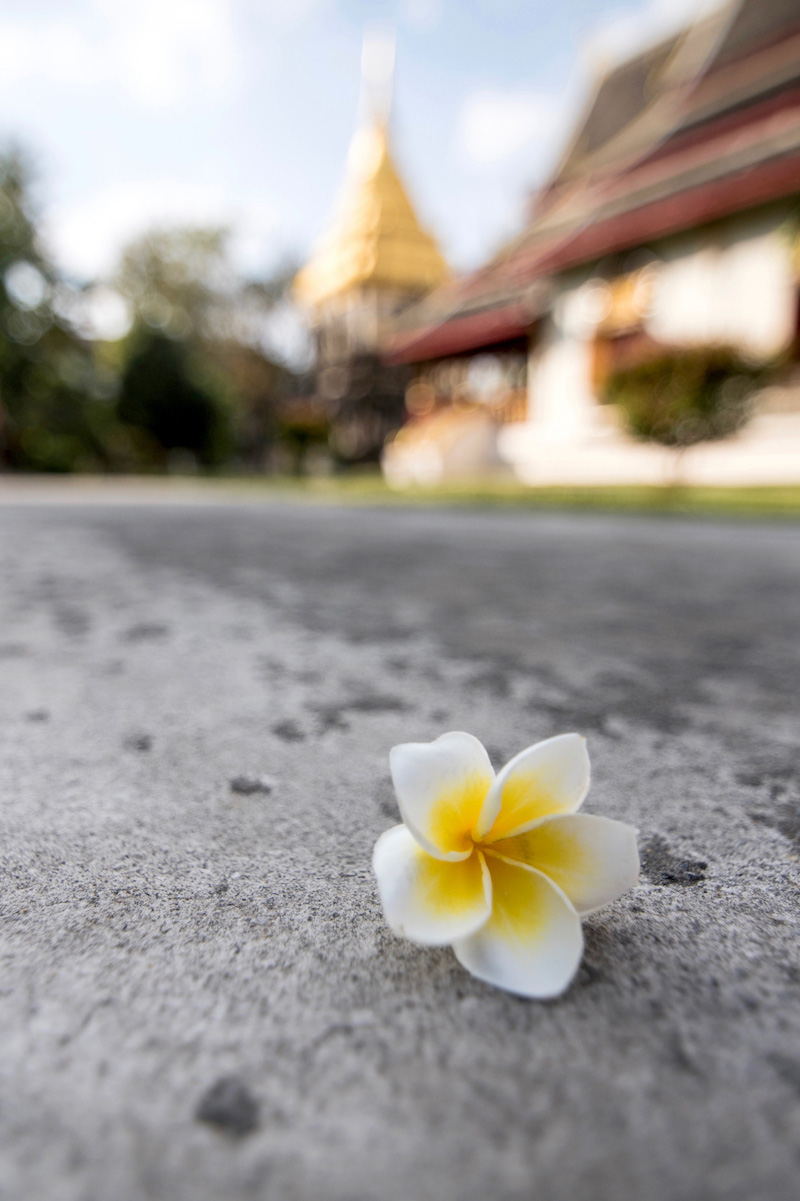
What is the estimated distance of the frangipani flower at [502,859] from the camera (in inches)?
14.6

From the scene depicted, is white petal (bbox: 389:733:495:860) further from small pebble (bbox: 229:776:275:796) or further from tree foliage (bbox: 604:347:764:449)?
tree foliage (bbox: 604:347:764:449)

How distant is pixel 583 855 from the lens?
0.42 m

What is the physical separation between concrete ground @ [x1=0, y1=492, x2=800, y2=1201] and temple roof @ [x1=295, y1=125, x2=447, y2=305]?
22466 millimetres

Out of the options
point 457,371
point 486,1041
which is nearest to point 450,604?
point 486,1041

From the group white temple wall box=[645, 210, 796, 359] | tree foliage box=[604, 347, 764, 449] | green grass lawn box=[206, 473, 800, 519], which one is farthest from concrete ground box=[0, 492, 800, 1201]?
white temple wall box=[645, 210, 796, 359]

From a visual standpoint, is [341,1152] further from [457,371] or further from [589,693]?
[457,371]

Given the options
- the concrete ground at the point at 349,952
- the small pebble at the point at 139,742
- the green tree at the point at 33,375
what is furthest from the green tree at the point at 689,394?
the green tree at the point at 33,375

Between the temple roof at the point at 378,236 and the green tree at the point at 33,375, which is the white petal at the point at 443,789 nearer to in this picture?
the green tree at the point at 33,375

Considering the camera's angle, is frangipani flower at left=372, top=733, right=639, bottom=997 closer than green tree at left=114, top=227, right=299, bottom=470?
Yes

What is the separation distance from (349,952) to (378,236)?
23.6 metres

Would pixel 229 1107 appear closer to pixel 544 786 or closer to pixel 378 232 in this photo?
pixel 544 786

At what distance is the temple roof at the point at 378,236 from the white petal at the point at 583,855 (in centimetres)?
2293

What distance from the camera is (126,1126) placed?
0.29 m

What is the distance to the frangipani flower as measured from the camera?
37 centimetres
